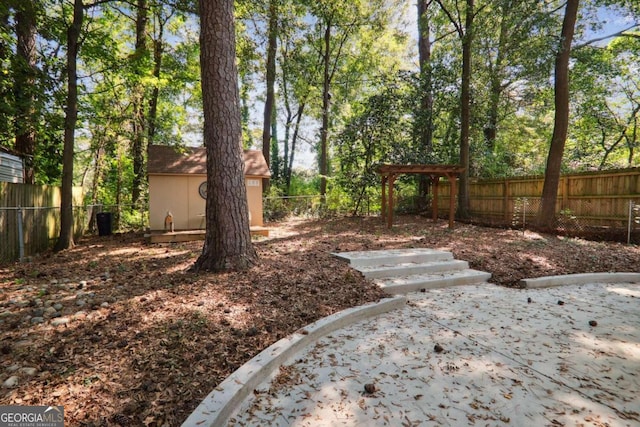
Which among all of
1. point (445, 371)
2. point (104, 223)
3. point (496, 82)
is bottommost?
point (445, 371)

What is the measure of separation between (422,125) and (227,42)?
32.3 feet

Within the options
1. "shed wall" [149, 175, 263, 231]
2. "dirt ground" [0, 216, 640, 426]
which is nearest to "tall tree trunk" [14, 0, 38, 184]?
"dirt ground" [0, 216, 640, 426]

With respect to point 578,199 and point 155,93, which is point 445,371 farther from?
point 155,93

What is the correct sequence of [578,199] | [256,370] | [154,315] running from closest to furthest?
[256,370], [154,315], [578,199]

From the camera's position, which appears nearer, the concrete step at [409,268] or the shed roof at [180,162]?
the concrete step at [409,268]

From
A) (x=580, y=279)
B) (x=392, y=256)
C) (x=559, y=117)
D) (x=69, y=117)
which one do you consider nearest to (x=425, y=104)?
(x=559, y=117)

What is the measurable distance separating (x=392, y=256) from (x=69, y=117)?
7250mm

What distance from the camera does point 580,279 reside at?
492 cm

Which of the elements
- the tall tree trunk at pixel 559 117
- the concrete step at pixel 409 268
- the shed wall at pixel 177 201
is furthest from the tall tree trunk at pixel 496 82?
the shed wall at pixel 177 201

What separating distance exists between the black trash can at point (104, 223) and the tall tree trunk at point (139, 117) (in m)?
1.70

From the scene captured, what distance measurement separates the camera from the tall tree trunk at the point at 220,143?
13.6 ft

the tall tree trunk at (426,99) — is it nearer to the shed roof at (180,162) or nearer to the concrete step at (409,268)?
the shed roof at (180,162)

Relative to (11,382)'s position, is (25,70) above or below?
above

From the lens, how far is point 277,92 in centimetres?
2017
